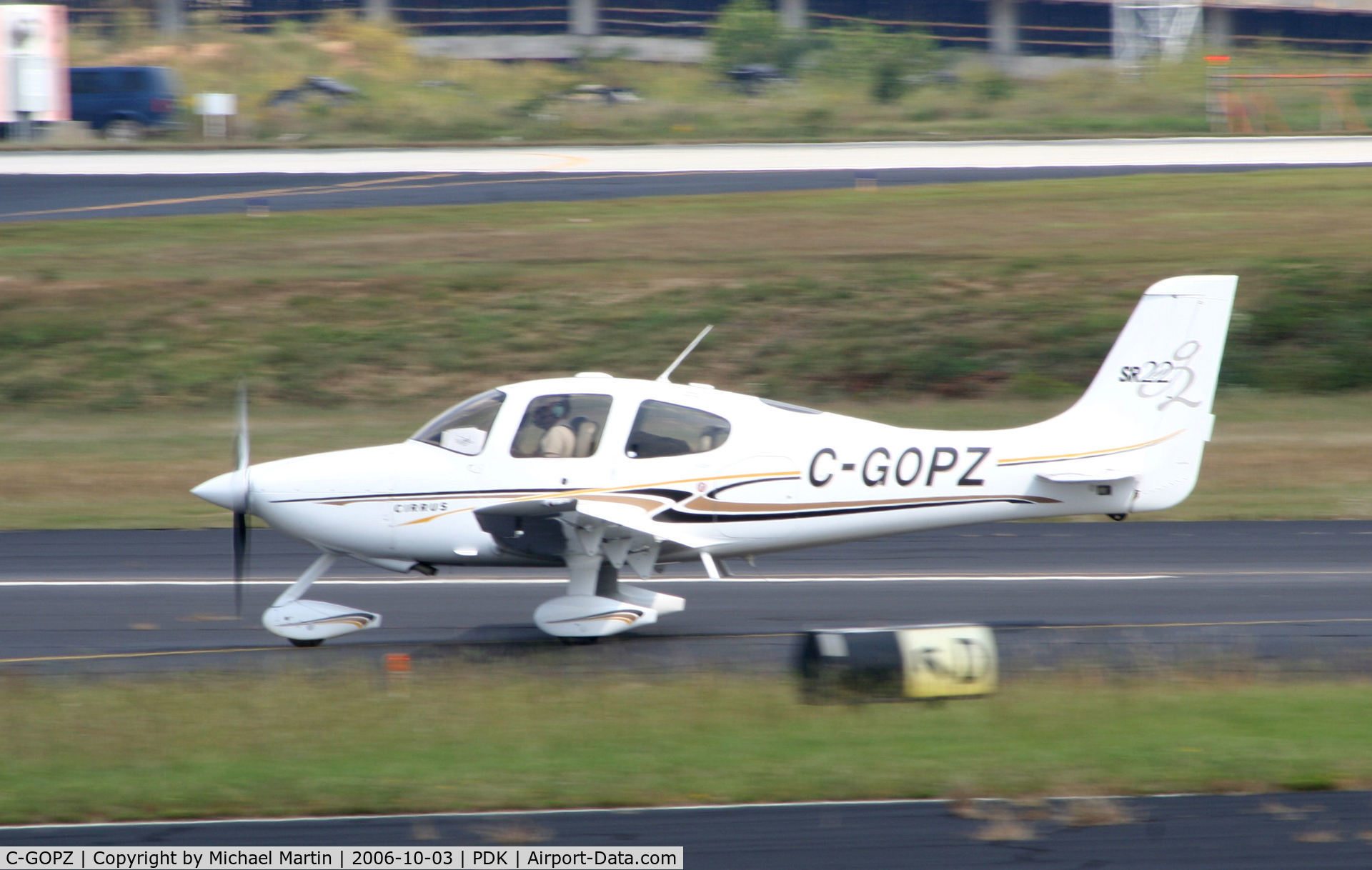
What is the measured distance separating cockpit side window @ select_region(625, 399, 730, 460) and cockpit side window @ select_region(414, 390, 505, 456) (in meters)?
1.08

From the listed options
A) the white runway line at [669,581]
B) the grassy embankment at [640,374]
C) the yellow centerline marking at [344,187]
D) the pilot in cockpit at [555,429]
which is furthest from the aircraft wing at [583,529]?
the yellow centerline marking at [344,187]

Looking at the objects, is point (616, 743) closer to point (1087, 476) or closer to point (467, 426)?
point (467, 426)

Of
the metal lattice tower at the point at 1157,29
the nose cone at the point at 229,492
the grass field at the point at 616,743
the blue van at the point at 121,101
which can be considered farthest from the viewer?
the metal lattice tower at the point at 1157,29

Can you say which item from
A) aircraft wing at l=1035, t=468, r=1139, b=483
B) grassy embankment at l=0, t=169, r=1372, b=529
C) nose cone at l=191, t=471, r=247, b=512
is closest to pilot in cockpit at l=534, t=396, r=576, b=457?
nose cone at l=191, t=471, r=247, b=512

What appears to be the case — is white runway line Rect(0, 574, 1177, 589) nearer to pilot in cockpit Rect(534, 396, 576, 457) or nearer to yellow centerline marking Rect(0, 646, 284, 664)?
yellow centerline marking Rect(0, 646, 284, 664)

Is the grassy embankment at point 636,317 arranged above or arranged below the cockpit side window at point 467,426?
below

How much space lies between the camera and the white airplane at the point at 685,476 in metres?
10.8

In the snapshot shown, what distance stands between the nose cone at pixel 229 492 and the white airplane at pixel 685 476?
17mm

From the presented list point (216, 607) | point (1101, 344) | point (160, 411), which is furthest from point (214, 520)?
point (1101, 344)

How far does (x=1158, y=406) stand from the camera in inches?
440

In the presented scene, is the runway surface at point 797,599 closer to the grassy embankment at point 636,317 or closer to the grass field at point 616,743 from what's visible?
the grass field at point 616,743

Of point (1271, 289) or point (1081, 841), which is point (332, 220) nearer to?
point (1271, 289)

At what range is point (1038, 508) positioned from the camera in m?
11.2

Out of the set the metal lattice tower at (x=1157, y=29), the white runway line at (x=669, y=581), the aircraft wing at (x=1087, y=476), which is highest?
the metal lattice tower at (x=1157, y=29)
